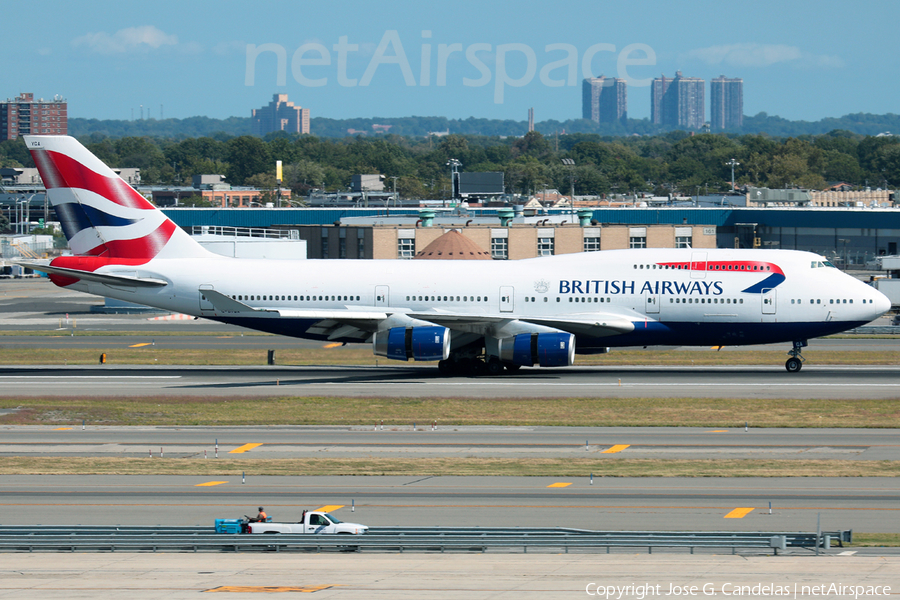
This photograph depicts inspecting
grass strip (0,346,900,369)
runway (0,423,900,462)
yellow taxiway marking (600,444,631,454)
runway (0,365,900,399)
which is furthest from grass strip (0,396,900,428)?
grass strip (0,346,900,369)

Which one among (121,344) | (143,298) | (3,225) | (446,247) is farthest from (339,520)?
(3,225)

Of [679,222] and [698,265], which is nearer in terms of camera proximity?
[698,265]

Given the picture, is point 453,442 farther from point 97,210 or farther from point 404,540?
point 97,210

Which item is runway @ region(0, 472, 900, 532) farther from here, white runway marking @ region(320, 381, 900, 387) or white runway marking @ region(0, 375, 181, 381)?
white runway marking @ region(0, 375, 181, 381)

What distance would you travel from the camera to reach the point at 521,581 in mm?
20391

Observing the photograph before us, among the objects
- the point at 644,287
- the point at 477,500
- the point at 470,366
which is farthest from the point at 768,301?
the point at 477,500

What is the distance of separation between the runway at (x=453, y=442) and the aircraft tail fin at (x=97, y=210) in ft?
46.9

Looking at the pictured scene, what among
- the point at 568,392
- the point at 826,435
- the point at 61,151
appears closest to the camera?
the point at 826,435

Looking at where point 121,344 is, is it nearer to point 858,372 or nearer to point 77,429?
point 77,429

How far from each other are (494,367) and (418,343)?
4.85 metres

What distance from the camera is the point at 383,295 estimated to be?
48594mm

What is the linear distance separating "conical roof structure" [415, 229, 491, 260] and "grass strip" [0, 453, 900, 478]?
164 ft

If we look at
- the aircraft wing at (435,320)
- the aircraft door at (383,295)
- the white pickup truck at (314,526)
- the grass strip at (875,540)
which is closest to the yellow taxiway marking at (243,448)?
the white pickup truck at (314,526)

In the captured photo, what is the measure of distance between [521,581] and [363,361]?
3611 cm
